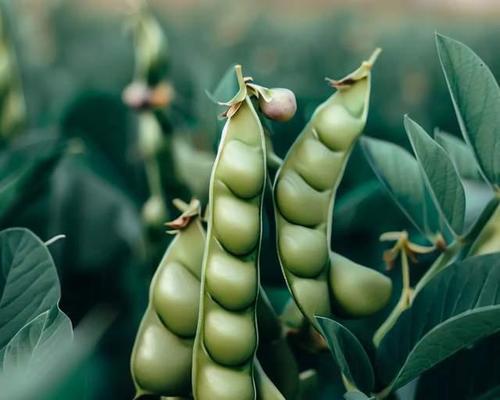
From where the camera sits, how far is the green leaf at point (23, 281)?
56 centimetres

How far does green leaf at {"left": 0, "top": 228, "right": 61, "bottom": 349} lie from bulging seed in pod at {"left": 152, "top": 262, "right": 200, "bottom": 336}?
64 millimetres

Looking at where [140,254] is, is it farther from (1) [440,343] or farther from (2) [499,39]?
(2) [499,39]

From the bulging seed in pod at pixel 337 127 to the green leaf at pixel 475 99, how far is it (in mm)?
65

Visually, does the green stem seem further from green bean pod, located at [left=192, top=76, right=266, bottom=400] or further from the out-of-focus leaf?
green bean pod, located at [left=192, top=76, right=266, bottom=400]

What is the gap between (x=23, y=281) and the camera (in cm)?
57

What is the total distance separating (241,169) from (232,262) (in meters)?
0.05

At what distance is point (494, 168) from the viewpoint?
58 cm

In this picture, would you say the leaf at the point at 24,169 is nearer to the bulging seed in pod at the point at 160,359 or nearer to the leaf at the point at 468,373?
the bulging seed in pod at the point at 160,359

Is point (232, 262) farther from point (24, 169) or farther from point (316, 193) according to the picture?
point (24, 169)

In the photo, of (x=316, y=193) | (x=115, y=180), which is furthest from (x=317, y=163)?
(x=115, y=180)

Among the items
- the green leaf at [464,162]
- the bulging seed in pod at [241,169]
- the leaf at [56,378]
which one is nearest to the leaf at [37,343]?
the leaf at [56,378]

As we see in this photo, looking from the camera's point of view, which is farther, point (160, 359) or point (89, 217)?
point (89, 217)

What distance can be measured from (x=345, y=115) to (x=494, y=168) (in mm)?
99

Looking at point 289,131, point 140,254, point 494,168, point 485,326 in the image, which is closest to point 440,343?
point 485,326
